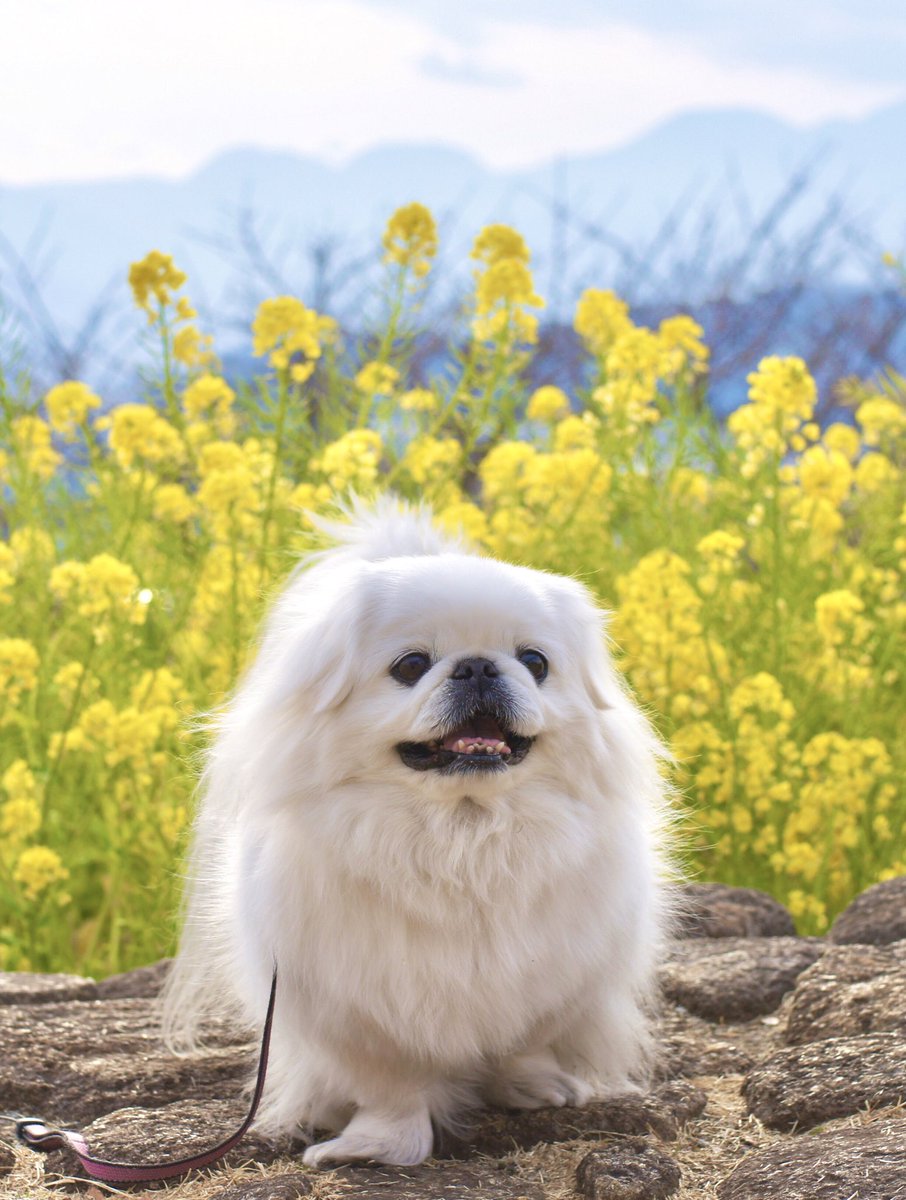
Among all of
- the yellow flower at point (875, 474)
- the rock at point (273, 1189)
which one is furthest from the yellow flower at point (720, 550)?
the rock at point (273, 1189)

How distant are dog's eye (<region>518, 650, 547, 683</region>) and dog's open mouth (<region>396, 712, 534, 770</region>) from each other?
124 millimetres

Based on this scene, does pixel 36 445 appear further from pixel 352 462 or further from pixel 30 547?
pixel 352 462

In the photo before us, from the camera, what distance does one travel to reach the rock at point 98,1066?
2873 mm

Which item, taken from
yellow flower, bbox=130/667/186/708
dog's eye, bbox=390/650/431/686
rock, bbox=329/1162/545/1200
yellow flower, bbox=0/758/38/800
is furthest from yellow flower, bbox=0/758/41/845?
dog's eye, bbox=390/650/431/686

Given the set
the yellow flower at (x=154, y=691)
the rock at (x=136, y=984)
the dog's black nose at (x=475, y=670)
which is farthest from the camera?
the yellow flower at (x=154, y=691)

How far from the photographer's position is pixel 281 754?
7.84ft

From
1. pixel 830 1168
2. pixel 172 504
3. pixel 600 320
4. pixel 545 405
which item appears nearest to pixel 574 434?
pixel 600 320

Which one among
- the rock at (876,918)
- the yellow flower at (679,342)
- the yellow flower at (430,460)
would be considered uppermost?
the yellow flower at (679,342)

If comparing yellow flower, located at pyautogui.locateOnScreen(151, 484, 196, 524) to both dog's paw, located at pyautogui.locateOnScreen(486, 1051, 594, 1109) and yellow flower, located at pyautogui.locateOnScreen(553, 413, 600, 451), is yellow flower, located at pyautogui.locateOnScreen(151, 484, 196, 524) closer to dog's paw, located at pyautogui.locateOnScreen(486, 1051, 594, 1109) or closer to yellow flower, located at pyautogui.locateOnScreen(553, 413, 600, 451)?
yellow flower, located at pyautogui.locateOnScreen(553, 413, 600, 451)

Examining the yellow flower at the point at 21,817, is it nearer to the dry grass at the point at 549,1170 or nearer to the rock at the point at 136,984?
the rock at the point at 136,984

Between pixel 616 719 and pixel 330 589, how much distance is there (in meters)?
0.56

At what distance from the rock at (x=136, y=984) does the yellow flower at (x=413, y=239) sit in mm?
2244

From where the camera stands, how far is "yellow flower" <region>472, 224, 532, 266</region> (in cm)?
462

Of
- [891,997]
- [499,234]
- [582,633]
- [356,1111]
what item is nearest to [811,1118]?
[891,997]
